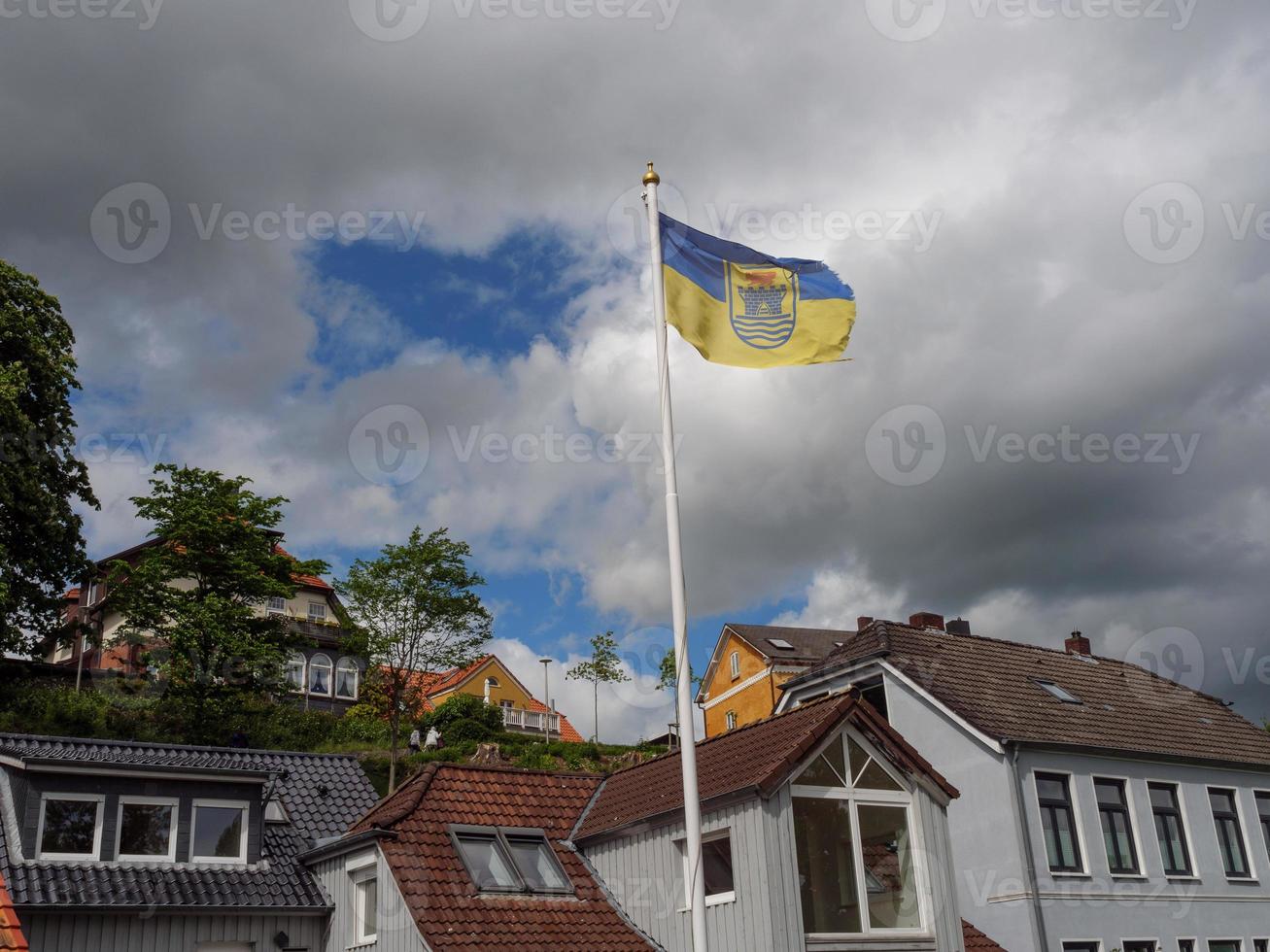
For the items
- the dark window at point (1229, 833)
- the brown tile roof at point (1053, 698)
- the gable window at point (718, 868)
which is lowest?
the gable window at point (718, 868)

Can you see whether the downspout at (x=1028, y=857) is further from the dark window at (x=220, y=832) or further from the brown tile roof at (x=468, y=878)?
the dark window at (x=220, y=832)

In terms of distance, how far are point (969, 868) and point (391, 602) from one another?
29.5 meters

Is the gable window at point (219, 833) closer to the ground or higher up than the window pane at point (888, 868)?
higher up

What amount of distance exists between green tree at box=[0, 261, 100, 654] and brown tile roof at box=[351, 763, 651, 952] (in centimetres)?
1891

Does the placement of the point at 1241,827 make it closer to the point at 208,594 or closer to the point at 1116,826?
the point at 1116,826

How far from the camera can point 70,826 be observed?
67.2ft

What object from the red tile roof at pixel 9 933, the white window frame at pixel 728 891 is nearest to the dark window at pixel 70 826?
the white window frame at pixel 728 891

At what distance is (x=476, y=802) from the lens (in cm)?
2097

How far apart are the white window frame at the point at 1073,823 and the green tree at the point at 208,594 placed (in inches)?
1073

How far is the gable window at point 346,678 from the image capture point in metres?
68.2

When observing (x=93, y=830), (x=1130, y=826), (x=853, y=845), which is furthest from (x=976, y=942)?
(x=93, y=830)

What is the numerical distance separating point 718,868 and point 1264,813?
18.6 meters

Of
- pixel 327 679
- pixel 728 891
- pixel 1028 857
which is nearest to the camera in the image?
pixel 728 891

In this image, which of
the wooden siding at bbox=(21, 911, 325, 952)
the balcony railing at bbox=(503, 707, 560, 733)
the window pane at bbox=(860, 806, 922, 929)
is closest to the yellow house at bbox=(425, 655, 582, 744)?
the balcony railing at bbox=(503, 707, 560, 733)
